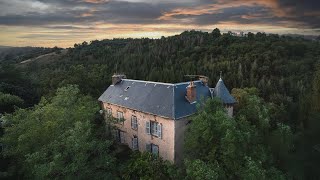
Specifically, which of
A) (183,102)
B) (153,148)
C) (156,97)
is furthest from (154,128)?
(183,102)

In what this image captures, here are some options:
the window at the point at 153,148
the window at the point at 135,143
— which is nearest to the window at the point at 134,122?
the window at the point at 135,143

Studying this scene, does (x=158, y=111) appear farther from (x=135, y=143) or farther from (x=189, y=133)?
(x=189, y=133)

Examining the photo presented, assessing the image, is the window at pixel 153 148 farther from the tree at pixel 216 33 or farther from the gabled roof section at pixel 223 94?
the tree at pixel 216 33

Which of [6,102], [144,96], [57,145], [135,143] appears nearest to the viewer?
[57,145]

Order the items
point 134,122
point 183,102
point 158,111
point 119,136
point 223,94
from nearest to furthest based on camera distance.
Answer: point 158,111 < point 183,102 < point 223,94 < point 134,122 < point 119,136

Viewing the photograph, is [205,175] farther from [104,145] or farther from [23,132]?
[23,132]

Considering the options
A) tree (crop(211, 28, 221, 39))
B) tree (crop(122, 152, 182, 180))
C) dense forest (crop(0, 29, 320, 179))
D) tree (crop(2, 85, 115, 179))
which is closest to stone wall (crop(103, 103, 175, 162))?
dense forest (crop(0, 29, 320, 179))

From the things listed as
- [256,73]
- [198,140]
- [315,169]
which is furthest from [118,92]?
[256,73]
